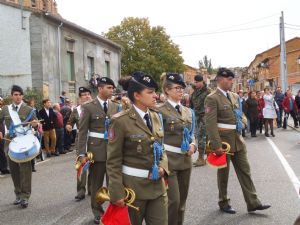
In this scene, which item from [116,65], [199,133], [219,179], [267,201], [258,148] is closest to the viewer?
[219,179]

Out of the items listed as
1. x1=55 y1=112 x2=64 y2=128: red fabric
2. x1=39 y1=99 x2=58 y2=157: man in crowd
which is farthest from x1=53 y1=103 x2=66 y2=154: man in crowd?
x1=39 y1=99 x2=58 y2=157: man in crowd

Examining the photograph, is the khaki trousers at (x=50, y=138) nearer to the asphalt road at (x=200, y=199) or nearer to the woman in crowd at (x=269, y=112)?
the asphalt road at (x=200, y=199)

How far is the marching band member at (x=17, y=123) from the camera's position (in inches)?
294

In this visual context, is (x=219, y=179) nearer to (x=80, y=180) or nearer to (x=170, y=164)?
(x=170, y=164)

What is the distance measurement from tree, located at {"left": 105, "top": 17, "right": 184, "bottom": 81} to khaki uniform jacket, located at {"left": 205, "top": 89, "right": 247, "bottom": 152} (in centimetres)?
5003

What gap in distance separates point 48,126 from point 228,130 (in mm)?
9150

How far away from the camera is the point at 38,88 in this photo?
841 inches

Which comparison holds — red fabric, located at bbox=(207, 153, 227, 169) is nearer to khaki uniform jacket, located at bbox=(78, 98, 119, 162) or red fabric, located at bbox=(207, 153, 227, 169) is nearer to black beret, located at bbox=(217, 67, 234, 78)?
black beret, located at bbox=(217, 67, 234, 78)

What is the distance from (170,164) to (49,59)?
1798cm

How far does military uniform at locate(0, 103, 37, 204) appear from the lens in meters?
7.45

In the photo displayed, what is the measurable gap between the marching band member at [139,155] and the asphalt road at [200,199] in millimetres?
2217

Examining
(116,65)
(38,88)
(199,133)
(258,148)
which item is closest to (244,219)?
(199,133)

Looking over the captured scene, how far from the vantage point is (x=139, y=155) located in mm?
3977

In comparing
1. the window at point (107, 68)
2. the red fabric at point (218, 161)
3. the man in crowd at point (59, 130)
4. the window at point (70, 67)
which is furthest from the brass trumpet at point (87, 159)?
the window at point (107, 68)
